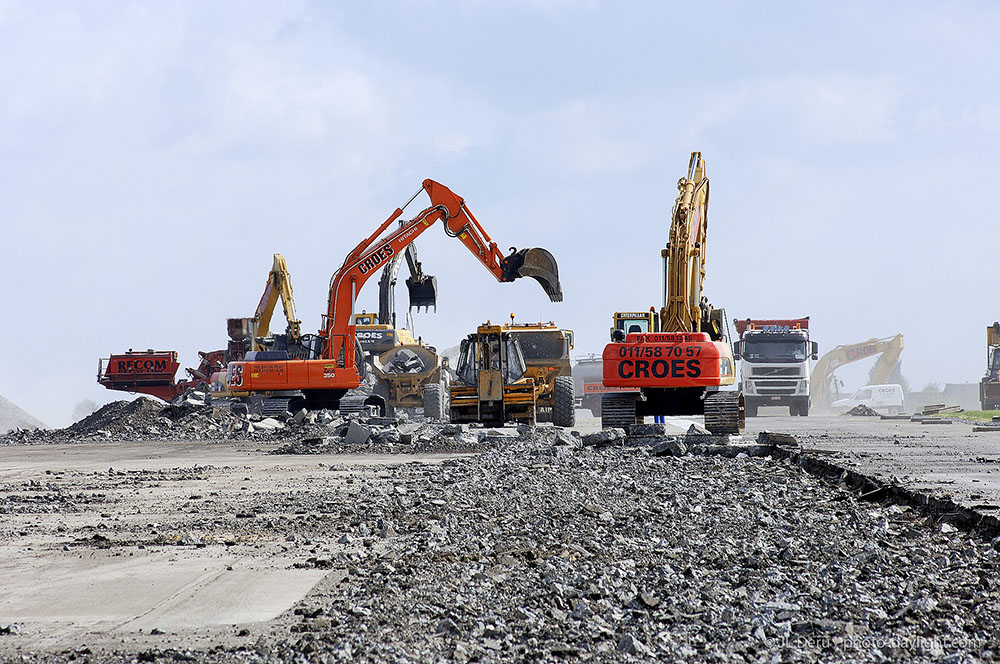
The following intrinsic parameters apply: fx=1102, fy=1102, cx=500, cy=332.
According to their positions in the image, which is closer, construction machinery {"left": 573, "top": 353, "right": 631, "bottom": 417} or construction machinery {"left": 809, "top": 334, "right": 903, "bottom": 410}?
construction machinery {"left": 573, "top": 353, "right": 631, "bottom": 417}

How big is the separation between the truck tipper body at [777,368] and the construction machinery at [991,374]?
11972 millimetres

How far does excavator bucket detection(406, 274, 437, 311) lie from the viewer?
101ft

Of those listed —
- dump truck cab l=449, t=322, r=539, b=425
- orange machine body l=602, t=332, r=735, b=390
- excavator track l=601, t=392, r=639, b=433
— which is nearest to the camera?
orange machine body l=602, t=332, r=735, b=390

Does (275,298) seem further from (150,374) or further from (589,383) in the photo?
(589,383)

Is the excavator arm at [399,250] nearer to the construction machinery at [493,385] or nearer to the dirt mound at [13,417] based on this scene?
the construction machinery at [493,385]

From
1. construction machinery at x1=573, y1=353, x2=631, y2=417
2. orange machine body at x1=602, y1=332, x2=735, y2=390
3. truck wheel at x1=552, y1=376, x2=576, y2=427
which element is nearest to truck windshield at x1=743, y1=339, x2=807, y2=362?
construction machinery at x1=573, y1=353, x2=631, y2=417

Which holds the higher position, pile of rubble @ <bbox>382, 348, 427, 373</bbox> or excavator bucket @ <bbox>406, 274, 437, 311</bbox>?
excavator bucket @ <bbox>406, 274, 437, 311</bbox>

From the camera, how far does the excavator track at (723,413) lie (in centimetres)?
1930

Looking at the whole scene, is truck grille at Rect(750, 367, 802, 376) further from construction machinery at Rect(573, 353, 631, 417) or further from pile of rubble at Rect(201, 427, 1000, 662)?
pile of rubble at Rect(201, 427, 1000, 662)

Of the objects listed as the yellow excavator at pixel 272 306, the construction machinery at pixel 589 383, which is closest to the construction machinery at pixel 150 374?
the yellow excavator at pixel 272 306

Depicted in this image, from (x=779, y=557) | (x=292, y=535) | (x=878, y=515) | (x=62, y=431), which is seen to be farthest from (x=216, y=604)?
(x=62, y=431)

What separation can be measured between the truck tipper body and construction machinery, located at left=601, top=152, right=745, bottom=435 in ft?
53.6

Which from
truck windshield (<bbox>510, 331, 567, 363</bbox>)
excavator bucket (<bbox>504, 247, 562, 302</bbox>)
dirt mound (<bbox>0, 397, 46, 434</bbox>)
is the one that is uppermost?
excavator bucket (<bbox>504, 247, 562, 302</bbox>)

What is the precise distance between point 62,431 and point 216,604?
84.3 feet
